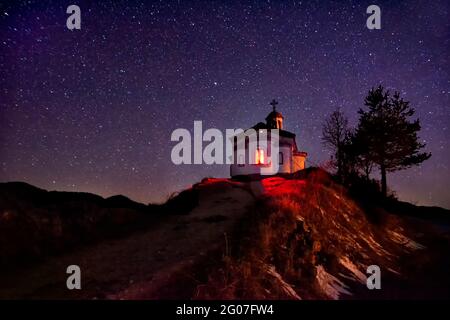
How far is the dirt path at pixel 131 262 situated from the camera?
7.26 meters

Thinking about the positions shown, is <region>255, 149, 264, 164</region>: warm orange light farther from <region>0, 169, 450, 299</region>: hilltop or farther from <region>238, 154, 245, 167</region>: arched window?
<region>0, 169, 450, 299</region>: hilltop

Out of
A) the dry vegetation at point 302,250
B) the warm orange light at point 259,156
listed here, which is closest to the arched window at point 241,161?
the warm orange light at point 259,156

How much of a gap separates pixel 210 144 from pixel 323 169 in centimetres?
862

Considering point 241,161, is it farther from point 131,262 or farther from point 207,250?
point 131,262

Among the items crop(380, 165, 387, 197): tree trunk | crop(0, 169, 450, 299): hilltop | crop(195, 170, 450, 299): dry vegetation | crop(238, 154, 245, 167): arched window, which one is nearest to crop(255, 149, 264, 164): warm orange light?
crop(238, 154, 245, 167): arched window

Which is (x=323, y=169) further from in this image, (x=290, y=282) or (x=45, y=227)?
(x=45, y=227)

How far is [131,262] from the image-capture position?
9.11 m

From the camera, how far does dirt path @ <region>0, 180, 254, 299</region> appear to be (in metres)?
7.26

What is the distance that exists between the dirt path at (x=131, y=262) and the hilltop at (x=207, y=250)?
0.03 metres

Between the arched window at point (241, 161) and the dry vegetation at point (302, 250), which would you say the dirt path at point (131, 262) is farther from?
the arched window at point (241, 161)

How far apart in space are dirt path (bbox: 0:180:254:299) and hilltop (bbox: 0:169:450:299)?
31 millimetres

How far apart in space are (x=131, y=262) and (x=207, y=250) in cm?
235

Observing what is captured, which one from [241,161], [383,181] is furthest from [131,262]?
[383,181]
